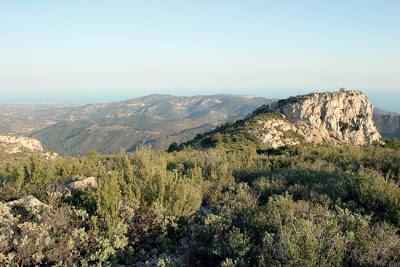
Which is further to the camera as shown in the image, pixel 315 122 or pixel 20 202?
pixel 315 122

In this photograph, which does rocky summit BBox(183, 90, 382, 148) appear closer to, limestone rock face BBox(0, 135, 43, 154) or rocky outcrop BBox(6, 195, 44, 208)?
rocky outcrop BBox(6, 195, 44, 208)

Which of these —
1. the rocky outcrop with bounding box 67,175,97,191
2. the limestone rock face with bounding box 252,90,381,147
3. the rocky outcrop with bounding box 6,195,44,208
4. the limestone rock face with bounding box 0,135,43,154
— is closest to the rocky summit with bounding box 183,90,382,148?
the limestone rock face with bounding box 252,90,381,147

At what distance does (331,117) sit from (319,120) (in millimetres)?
2229

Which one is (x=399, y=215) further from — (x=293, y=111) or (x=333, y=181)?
(x=293, y=111)

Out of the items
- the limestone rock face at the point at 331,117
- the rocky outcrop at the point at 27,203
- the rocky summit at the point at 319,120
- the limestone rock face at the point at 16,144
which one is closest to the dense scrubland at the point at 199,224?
the rocky outcrop at the point at 27,203

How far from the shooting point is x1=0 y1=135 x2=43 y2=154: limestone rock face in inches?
3861

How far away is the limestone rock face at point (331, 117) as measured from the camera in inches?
2055

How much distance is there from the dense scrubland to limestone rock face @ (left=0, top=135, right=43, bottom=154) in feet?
320

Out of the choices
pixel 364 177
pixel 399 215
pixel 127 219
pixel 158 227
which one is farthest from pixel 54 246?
pixel 364 177

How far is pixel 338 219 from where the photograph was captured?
6.12 metres

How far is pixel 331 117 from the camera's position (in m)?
54.1

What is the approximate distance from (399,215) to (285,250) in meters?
2.97

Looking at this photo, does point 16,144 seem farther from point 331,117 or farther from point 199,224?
point 199,224

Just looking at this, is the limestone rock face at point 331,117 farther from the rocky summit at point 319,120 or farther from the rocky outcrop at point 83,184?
the rocky outcrop at point 83,184
